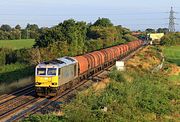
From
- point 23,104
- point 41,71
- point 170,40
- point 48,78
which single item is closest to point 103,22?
point 170,40

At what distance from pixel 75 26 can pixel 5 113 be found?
54004 mm

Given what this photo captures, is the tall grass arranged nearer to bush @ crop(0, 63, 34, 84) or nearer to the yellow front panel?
the yellow front panel

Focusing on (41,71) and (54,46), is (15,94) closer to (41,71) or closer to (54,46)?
(41,71)

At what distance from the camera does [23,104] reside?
2784 cm

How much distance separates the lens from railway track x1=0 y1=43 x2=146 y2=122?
2406 cm

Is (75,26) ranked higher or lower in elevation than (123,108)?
higher

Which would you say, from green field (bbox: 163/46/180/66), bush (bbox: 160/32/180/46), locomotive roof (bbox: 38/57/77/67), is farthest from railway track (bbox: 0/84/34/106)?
bush (bbox: 160/32/180/46)

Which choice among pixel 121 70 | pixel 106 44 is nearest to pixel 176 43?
pixel 106 44

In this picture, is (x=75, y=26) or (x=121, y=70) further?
(x=75, y=26)

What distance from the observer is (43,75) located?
30281mm

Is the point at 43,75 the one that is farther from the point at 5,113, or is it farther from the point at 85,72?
the point at 85,72

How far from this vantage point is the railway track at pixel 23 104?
24.1 m

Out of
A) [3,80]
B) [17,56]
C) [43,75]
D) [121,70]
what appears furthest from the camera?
[17,56]

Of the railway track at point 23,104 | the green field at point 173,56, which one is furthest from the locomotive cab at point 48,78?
the green field at point 173,56
